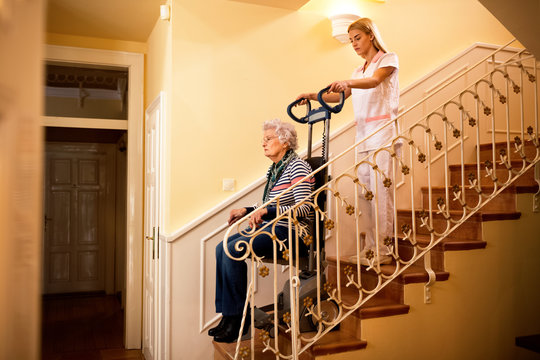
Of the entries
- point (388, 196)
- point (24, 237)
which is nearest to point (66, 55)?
point (388, 196)

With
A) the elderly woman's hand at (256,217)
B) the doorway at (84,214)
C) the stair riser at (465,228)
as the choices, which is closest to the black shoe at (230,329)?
the elderly woman's hand at (256,217)

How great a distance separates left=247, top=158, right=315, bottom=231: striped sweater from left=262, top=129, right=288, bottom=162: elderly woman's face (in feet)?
0.49

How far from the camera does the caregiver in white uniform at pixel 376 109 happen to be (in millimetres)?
2766

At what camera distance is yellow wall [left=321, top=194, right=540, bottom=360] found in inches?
104

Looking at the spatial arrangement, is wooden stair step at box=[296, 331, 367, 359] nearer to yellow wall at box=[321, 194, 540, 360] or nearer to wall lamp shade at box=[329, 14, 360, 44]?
yellow wall at box=[321, 194, 540, 360]

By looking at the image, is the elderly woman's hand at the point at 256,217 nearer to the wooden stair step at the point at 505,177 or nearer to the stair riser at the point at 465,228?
the stair riser at the point at 465,228

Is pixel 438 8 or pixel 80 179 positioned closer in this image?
pixel 438 8

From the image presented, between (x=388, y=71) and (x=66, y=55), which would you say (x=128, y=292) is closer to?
(x=66, y=55)

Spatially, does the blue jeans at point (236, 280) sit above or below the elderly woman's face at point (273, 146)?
below

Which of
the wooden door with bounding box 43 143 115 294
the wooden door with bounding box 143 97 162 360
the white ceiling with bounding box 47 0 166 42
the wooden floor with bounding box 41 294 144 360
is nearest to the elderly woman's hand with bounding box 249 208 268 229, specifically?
the wooden door with bounding box 143 97 162 360

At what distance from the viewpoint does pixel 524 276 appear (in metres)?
2.88

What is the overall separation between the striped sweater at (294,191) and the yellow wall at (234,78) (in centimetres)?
71

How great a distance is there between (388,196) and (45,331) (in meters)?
3.82

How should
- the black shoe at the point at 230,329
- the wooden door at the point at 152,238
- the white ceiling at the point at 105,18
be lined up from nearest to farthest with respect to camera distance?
the black shoe at the point at 230,329, the white ceiling at the point at 105,18, the wooden door at the point at 152,238
